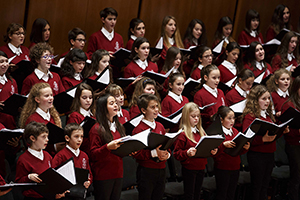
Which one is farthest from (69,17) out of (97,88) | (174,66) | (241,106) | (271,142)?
(271,142)

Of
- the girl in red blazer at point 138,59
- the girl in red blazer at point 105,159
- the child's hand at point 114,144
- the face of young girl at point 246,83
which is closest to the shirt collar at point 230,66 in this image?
the face of young girl at point 246,83

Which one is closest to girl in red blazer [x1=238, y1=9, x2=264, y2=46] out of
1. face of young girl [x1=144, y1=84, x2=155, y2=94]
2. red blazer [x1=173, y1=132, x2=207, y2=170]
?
face of young girl [x1=144, y1=84, x2=155, y2=94]

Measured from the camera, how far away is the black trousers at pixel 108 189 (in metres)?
2.90

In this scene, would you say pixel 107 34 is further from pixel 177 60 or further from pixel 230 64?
pixel 230 64

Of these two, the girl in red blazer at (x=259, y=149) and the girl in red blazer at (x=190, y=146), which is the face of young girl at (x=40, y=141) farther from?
the girl in red blazer at (x=259, y=149)

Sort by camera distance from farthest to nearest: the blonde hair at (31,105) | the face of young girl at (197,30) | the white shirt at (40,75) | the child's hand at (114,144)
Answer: the face of young girl at (197,30) < the white shirt at (40,75) < the blonde hair at (31,105) < the child's hand at (114,144)

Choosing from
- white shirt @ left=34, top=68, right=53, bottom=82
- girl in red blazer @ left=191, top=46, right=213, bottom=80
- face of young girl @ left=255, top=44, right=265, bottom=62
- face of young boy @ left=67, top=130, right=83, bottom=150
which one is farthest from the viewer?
face of young girl @ left=255, top=44, right=265, bottom=62

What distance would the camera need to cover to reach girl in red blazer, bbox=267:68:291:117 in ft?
14.0

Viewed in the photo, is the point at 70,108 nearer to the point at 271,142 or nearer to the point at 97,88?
the point at 97,88

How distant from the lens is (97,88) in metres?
3.50

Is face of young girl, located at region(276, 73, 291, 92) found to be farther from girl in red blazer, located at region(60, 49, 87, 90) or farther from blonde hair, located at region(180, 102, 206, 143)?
girl in red blazer, located at region(60, 49, 87, 90)

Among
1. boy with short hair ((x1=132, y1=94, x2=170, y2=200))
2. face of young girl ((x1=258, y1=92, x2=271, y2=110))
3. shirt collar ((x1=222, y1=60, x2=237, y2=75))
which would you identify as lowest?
boy with short hair ((x1=132, y1=94, x2=170, y2=200))

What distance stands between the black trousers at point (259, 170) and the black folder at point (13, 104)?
2.01m

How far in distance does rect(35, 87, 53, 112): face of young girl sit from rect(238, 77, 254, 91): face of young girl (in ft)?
6.67
